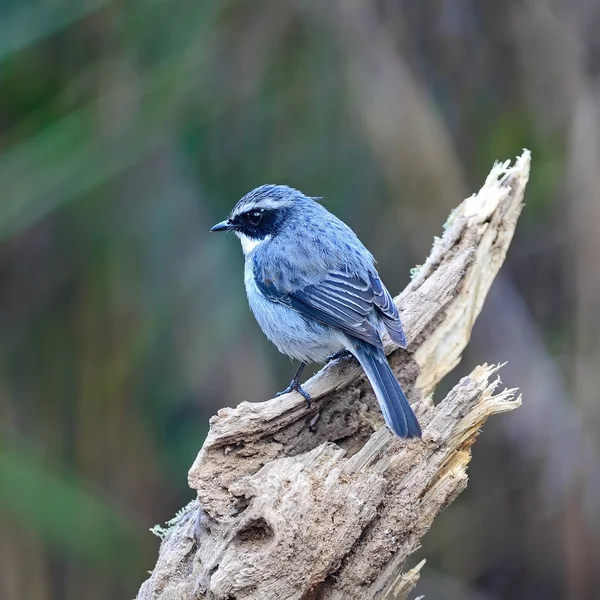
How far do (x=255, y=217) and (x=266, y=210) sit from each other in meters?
0.08

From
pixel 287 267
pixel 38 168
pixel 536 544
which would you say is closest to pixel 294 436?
pixel 287 267

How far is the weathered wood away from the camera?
10.3 ft

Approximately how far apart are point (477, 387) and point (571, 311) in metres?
3.39

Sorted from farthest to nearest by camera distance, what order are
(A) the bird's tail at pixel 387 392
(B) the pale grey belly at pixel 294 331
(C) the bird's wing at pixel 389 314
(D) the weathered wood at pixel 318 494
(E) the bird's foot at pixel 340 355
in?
(B) the pale grey belly at pixel 294 331 < (E) the bird's foot at pixel 340 355 < (C) the bird's wing at pixel 389 314 < (A) the bird's tail at pixel 387 392 < (D) the weathered wood at pixel 318 494

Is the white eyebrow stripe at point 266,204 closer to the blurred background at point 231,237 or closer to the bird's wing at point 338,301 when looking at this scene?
the bird's wing at point 338,301

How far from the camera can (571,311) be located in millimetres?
6703

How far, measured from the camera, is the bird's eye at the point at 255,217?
5.09 m

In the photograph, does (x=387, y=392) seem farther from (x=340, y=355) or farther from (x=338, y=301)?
(x=338, y=301)

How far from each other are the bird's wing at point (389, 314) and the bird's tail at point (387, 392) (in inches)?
3.9

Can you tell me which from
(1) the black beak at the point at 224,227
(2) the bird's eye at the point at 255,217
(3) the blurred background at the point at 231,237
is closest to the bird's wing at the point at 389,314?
(2) the bird's eye at the point at 255,217

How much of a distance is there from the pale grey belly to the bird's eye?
0.36 m

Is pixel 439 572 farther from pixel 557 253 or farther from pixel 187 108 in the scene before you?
pixel 187 108

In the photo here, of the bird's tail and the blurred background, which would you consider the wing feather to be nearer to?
the bird's tail

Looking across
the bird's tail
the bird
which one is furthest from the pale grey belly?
the bird's tail
